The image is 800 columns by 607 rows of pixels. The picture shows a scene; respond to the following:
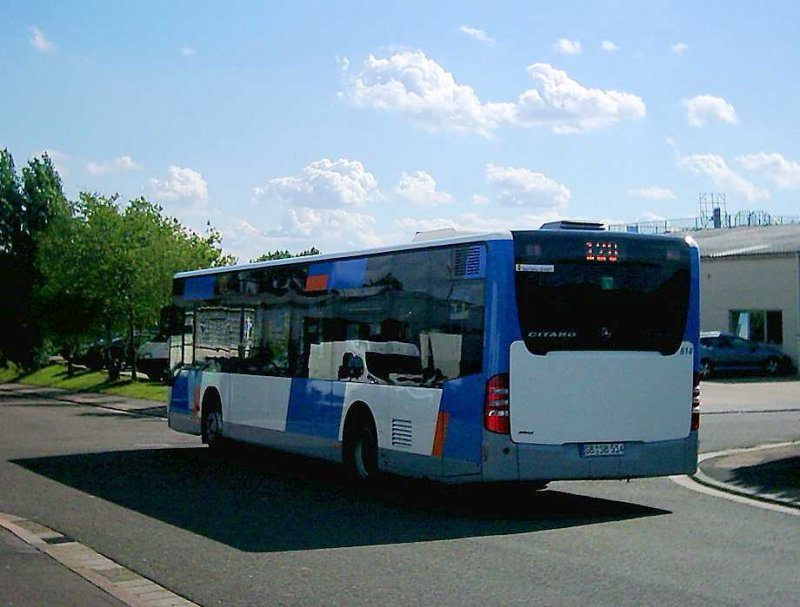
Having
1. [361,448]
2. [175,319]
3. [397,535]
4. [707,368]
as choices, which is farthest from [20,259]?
[397,535]

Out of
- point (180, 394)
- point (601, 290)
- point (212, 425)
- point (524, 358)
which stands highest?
point (601, 290)

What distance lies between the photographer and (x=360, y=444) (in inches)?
611

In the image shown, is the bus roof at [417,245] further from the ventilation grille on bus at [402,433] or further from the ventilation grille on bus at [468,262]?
the ventilation grille on bus at [402,433]

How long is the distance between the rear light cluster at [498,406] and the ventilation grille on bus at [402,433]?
59.1 inches

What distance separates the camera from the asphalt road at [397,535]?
29.7 feet

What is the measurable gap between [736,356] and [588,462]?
37536 mm

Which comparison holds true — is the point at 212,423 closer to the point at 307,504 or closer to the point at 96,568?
the point at 307,504

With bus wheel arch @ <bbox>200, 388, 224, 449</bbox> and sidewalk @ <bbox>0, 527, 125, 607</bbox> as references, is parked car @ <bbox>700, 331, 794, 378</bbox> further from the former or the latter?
sidewalk @ <bbox>0, 527, 125, 607</bbox>

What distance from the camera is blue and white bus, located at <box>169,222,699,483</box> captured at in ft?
42.2

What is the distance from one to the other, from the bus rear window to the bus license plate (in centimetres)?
99

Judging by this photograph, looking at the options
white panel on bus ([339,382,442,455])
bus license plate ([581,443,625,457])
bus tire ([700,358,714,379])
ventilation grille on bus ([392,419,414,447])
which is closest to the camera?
bus license plate ([581,443,625,457])

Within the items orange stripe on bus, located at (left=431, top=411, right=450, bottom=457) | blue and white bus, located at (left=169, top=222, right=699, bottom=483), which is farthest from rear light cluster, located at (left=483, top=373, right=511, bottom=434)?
orange stripe on bus, located at (left=431, top=411, right=450, bottom=457)

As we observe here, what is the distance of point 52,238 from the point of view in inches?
1949

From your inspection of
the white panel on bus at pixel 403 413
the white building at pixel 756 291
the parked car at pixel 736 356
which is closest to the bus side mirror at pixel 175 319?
the white panel on bus at pixel 403 413
